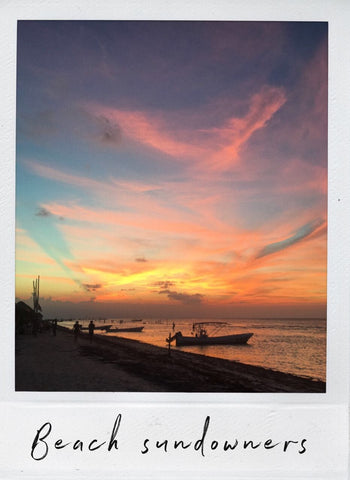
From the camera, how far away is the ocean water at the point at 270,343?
199 cm

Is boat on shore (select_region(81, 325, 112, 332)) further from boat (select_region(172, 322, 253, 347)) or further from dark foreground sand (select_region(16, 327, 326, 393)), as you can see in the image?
boat (select_region(172, 322, 253, 347))

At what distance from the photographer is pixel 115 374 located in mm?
2029

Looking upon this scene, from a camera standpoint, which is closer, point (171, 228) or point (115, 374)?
point (115, 374)

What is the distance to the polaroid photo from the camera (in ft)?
6.44

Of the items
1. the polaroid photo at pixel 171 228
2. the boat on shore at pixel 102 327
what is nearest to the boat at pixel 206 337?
the polaroid photo at pixel 171 228

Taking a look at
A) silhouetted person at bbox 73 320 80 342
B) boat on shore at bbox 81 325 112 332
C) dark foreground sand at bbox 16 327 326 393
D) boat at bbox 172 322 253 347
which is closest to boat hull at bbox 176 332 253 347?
boat at bbox 172 322 253 347

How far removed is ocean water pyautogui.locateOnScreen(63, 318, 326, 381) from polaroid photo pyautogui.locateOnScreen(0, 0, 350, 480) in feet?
0.06
